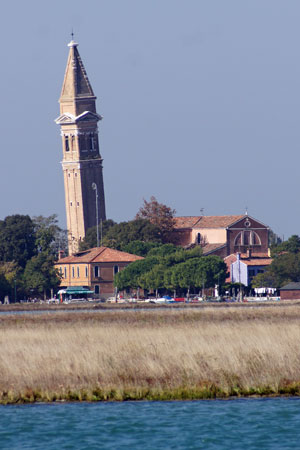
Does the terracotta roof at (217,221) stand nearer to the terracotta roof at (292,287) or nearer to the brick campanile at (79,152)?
the brick campanile at (79,152)

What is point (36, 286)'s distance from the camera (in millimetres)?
156500

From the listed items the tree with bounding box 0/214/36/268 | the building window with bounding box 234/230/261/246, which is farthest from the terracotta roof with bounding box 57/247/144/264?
the building window with bounding box 234/230/261/246

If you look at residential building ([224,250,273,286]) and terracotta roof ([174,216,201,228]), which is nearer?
residential building ([224,250,273,286])

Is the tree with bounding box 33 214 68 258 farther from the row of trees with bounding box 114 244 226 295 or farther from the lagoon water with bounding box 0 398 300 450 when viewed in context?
the lagoon water with bounding box 0 398 300 450

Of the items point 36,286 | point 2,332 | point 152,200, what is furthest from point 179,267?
point 2,332

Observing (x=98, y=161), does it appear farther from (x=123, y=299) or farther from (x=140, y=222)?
(x=123, y=299)

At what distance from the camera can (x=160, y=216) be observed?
181 metres

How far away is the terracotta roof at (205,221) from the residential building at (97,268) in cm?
2024

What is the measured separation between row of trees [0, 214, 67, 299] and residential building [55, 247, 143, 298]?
3.29 meters

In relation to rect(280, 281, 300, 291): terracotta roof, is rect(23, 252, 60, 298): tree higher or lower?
higher

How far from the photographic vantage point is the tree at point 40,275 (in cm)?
15611

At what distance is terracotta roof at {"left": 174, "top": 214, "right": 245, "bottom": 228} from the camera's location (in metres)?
180

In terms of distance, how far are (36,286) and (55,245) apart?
30.7 meters

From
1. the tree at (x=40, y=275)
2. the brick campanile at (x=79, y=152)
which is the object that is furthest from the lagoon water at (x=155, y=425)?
the brick campanile at (x=79, y=152)
